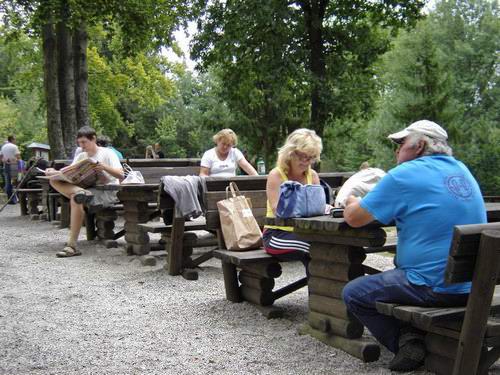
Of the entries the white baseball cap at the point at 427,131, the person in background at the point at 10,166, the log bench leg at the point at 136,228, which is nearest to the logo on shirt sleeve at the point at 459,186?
the white baseball cap at the point at 427,131

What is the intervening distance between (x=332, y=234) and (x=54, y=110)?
14277 millimetres

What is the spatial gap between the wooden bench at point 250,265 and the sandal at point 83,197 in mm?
2983

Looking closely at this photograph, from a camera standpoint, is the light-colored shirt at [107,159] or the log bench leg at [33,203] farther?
the log bench leg at [33,203]

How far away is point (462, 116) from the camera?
4384cm

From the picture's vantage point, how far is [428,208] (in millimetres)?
3951

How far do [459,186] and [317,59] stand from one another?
18.1 metres

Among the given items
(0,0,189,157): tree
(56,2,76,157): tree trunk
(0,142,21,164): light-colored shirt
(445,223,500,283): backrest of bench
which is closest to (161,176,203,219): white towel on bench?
(445,223,500,283): backrest of bench

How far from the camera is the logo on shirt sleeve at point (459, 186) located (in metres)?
3.97

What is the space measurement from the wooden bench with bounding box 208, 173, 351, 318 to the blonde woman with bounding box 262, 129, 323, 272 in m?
0.15

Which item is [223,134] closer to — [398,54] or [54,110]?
[54,110]

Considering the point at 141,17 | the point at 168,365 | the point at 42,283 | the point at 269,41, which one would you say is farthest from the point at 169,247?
the point at 269,41

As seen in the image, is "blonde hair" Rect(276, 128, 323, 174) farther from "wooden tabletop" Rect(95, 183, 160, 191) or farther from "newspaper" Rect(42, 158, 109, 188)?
"newspaper" Rect(42, 158, 109, 188)

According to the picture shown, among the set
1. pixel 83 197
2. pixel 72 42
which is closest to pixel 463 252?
pixel 83 197

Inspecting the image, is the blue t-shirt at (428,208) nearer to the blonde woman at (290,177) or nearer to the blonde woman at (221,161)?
the blonde woman at (290,177)
